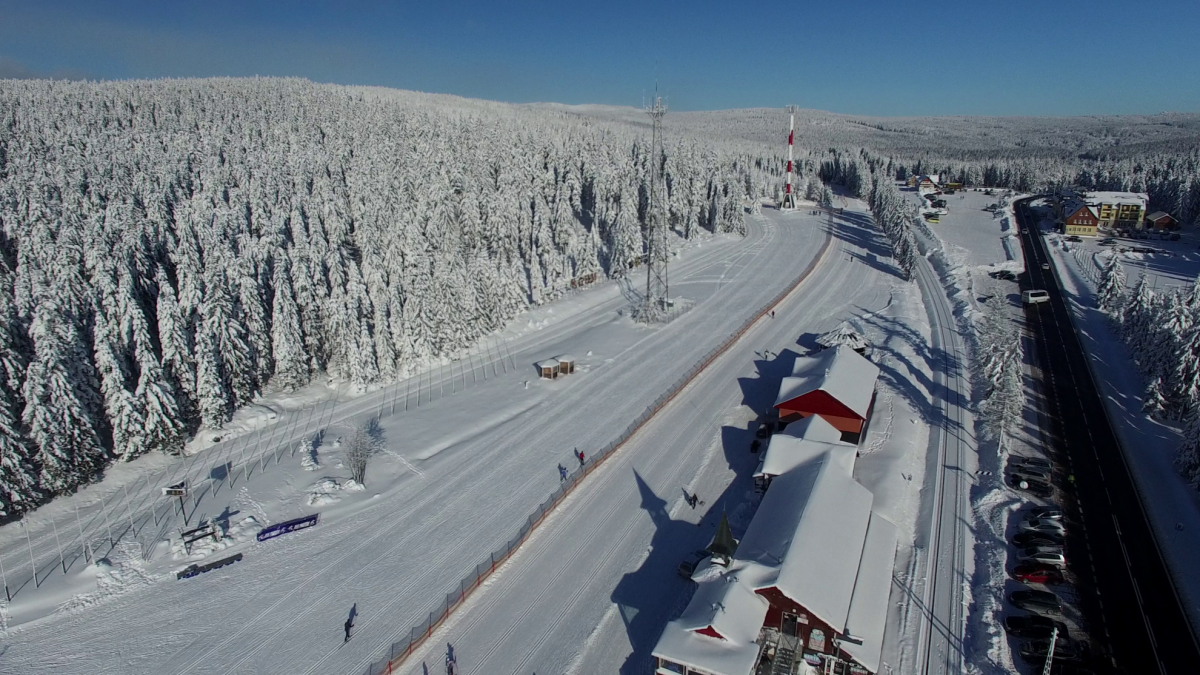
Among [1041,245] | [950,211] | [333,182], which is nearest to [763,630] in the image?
[333,182]

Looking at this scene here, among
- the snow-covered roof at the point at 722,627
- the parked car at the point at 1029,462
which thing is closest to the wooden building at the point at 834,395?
the parked car at the point at 1029,462

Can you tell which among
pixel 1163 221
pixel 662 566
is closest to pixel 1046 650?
pixel 662 566

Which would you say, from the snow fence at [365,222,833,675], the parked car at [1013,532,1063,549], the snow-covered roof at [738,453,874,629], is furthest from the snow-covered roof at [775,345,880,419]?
the parked car at [1013,532,1063,549]

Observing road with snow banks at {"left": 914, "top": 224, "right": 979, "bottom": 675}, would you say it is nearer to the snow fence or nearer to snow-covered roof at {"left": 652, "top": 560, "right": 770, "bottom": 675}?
snow-covered roof at {"left": 652, "top": 560, "right": 770, "bottom": 675}

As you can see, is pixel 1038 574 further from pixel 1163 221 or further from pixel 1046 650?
pixel 1163 221

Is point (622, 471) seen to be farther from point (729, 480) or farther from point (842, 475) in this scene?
point (842, 475)

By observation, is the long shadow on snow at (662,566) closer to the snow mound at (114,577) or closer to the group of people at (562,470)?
the group of people at (562,470)
